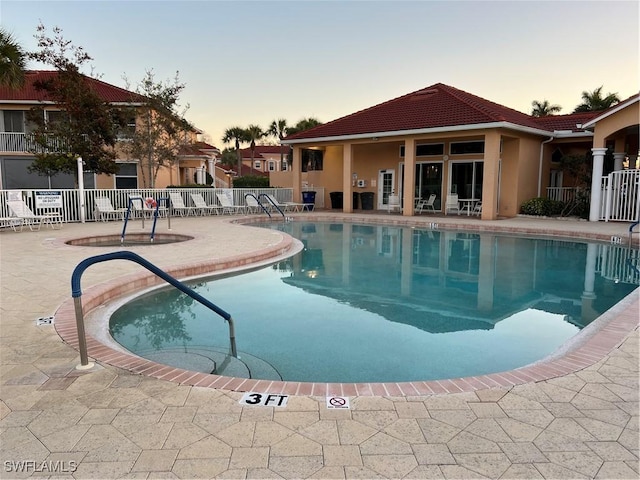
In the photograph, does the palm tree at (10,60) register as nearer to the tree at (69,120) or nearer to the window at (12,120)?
the tree at (69,120)

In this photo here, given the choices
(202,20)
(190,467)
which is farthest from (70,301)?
(202,20)

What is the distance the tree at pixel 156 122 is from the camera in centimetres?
1998

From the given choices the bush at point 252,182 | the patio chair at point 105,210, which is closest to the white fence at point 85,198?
the patio chair at point 105,210

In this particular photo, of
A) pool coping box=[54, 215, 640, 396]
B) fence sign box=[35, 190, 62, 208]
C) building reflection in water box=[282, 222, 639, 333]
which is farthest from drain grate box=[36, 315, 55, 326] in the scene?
fence sign box=[35, 190, 62, 208]

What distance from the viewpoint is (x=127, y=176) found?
2241cm

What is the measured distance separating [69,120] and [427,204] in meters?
15.0

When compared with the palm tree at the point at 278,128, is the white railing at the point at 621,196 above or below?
below

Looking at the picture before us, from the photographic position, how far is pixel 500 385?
311 cm

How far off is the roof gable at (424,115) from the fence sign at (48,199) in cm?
1105

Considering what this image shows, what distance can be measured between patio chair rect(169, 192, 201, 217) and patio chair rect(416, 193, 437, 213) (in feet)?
32.0

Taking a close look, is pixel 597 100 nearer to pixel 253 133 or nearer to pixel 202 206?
pixel 202 206

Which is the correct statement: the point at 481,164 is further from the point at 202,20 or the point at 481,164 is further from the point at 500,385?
the point at 500,385

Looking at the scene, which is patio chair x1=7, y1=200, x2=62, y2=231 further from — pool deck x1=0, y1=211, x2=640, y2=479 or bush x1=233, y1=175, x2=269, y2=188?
bush x1=233, y1=175, x2=269, y2=188

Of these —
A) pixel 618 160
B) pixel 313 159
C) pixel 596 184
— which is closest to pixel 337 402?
pixel 596 184
